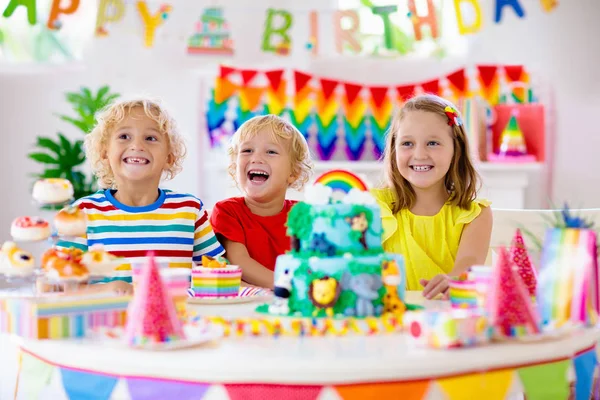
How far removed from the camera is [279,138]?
7.60 feet

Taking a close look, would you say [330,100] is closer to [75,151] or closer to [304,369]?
[75,151]

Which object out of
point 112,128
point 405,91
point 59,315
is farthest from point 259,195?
point 405,91

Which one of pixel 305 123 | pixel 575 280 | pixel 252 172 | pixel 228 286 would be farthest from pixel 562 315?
pixel 305 123

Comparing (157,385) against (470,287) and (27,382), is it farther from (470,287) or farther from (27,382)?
(470,287)

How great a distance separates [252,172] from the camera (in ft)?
7.48

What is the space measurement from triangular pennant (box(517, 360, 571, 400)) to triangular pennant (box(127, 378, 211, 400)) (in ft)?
1.53

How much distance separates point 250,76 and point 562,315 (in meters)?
3.75

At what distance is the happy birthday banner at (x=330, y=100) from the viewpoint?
488 cm

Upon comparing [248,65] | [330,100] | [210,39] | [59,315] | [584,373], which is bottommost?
[584,373]

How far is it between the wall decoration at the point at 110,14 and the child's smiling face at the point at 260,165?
303cm

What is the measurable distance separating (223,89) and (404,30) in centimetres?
125

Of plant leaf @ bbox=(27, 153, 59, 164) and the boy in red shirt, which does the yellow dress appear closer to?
the boy in red shirt

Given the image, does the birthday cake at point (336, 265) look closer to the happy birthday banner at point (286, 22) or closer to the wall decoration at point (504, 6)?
the happy birthday banner at point (286, 22)

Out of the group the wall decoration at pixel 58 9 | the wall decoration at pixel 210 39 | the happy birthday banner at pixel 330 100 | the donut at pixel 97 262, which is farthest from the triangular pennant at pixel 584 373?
the wall decoration at pixel 58 9
